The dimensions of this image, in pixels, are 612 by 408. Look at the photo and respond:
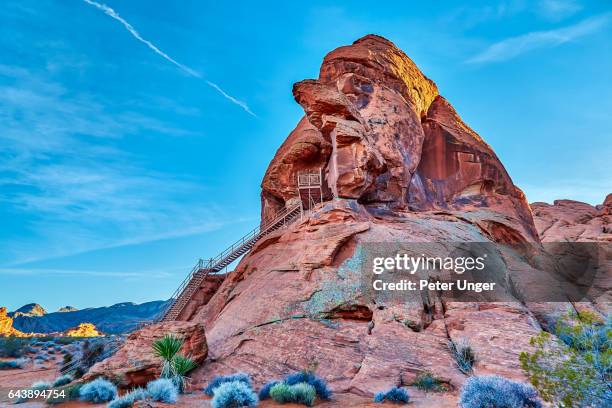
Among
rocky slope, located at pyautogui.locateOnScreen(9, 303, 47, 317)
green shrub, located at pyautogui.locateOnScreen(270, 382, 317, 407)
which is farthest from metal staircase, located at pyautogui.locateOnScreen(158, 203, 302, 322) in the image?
rocky slope, located at pyautogui.locateOnScreen(9, 303, 47, 317)

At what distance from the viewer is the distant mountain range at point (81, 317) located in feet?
239

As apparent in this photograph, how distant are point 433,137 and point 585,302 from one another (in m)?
16.1

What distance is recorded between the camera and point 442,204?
28.4 meters

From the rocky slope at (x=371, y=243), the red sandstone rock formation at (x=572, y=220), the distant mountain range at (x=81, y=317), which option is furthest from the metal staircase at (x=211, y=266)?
the distant mountain range at (x=81, y=317)

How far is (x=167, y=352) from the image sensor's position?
37.8ft

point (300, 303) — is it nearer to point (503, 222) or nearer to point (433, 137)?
point (503, 222)

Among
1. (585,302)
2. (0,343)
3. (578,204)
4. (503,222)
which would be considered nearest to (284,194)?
(503,222)

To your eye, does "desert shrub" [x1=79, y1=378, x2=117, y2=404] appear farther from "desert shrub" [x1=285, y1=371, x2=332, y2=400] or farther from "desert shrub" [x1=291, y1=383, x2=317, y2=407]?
"desert shrub" [x1=291, y1=383, x2=317, y2=407]

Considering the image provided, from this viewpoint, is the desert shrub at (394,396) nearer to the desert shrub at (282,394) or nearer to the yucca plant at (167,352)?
the desert shrub at (282,394)

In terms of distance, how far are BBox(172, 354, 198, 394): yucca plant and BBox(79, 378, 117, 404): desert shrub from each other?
1.69 metres

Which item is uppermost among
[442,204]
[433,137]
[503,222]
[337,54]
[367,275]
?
[337,54]

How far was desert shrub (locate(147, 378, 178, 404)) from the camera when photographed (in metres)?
9.56

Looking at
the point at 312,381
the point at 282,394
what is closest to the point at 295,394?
the point at 282,394

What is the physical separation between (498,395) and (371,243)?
31.8 ft
